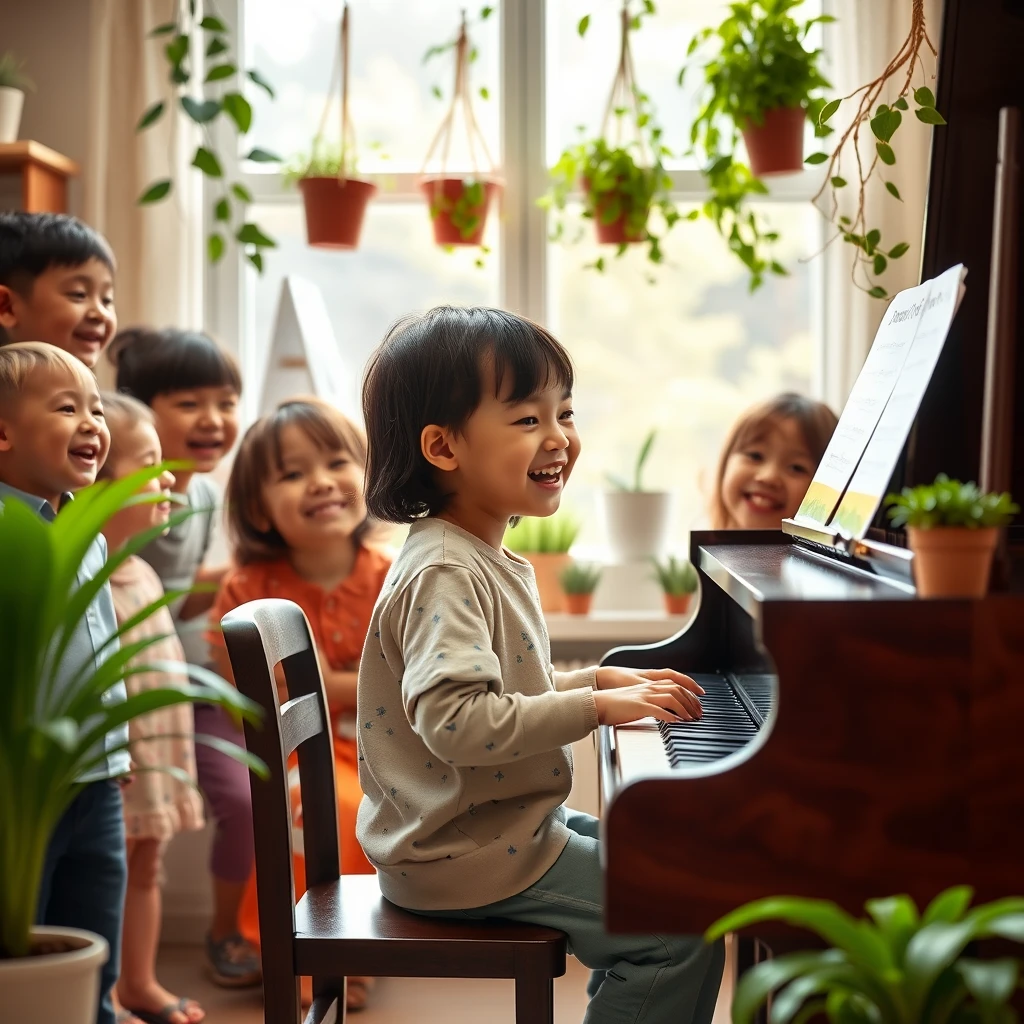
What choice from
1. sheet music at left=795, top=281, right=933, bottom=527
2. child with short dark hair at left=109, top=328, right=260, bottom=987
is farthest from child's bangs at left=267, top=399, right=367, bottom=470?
sheet music at left=795, top=281, right=933, bottom=527

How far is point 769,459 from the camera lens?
257 cm

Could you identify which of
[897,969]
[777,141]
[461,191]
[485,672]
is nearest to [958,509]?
[897,969]

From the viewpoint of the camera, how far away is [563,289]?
3.08 m

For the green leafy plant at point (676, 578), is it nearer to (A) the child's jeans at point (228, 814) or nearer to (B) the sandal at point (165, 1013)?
(A) the child's jeans at point (228, 814)

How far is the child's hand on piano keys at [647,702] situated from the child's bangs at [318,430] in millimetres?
1289

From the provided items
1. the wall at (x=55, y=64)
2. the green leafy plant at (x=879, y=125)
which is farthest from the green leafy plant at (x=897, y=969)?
the wall at (x=55, y=64)

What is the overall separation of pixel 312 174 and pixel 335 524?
90 centimetres

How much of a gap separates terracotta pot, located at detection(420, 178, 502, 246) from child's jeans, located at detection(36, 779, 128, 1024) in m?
1.55

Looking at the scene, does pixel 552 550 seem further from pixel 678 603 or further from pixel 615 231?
pixel 615 231

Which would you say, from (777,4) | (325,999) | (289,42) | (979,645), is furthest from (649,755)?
(289,42)

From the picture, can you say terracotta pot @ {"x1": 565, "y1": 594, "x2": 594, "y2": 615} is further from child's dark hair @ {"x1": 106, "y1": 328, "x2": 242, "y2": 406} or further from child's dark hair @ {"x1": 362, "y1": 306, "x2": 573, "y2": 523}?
child's dark hair @ {"x1": 362, "y1": 306, "x2": 573, "y2": 523}

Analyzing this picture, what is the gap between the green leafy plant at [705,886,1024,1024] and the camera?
0.85 meters

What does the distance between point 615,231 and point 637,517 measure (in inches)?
27.0

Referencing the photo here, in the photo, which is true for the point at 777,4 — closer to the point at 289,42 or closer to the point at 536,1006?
the point at 289,42
